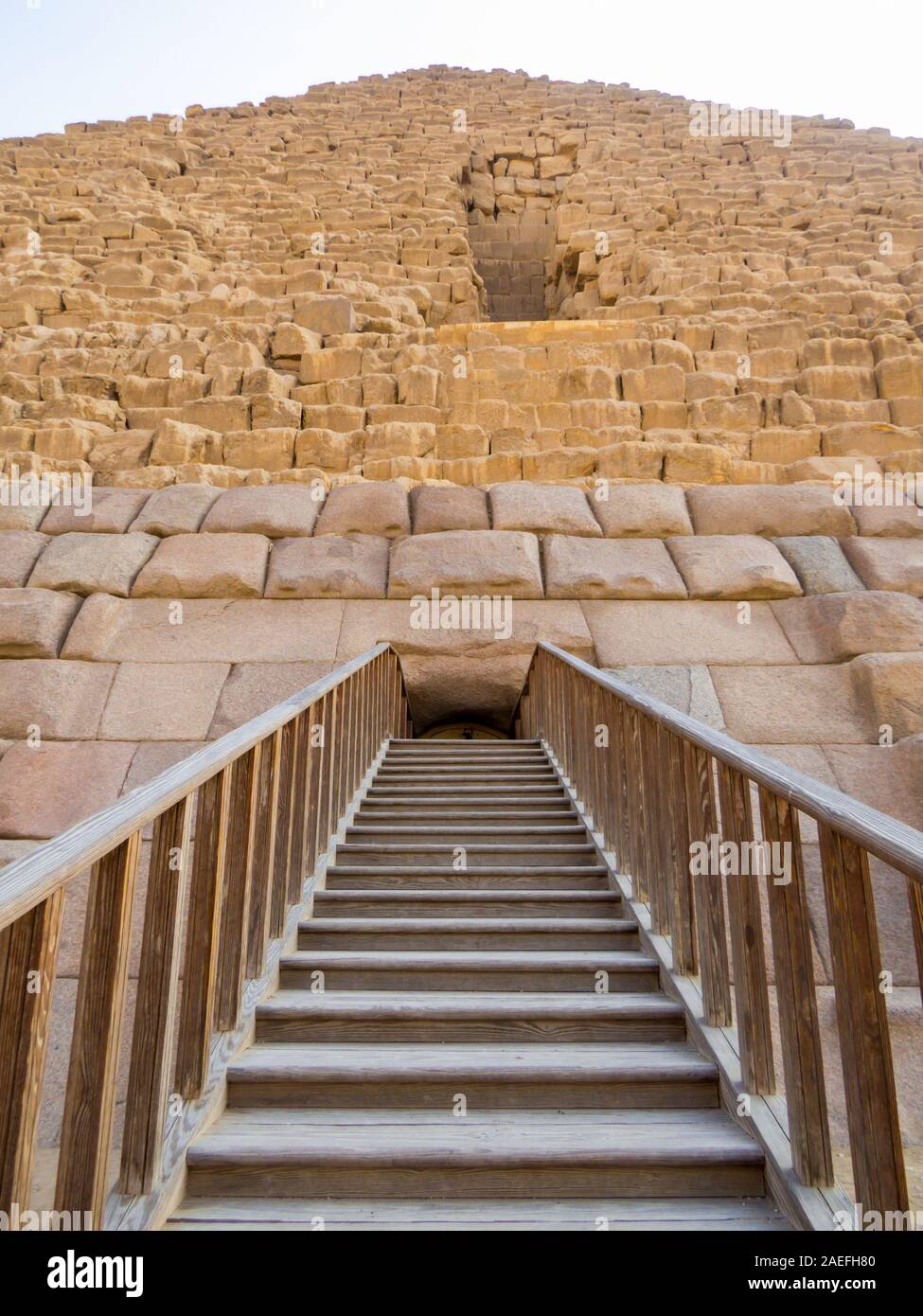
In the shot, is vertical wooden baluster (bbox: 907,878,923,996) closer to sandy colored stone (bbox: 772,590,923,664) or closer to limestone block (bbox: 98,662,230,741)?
limestone block (bbox: 98,662,230,741)

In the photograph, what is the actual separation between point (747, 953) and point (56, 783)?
166 inches

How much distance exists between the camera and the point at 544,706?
225 inches

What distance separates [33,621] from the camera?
5.57 meters

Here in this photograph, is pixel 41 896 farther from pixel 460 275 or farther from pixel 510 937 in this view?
pixel 460 275

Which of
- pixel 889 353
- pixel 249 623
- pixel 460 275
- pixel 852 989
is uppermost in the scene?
pixel 460 275

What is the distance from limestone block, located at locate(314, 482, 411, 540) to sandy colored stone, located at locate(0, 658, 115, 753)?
2.17 m

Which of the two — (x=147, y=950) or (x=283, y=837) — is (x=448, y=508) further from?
(x=147, y=950)

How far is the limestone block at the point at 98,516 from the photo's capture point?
6496mm

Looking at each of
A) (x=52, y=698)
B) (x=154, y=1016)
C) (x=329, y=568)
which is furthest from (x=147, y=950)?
(x=329, y=568)

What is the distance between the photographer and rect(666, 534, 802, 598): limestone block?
6.05 m

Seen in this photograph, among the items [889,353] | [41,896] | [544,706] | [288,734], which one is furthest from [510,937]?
[889,353]

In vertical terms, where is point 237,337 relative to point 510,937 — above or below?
above
